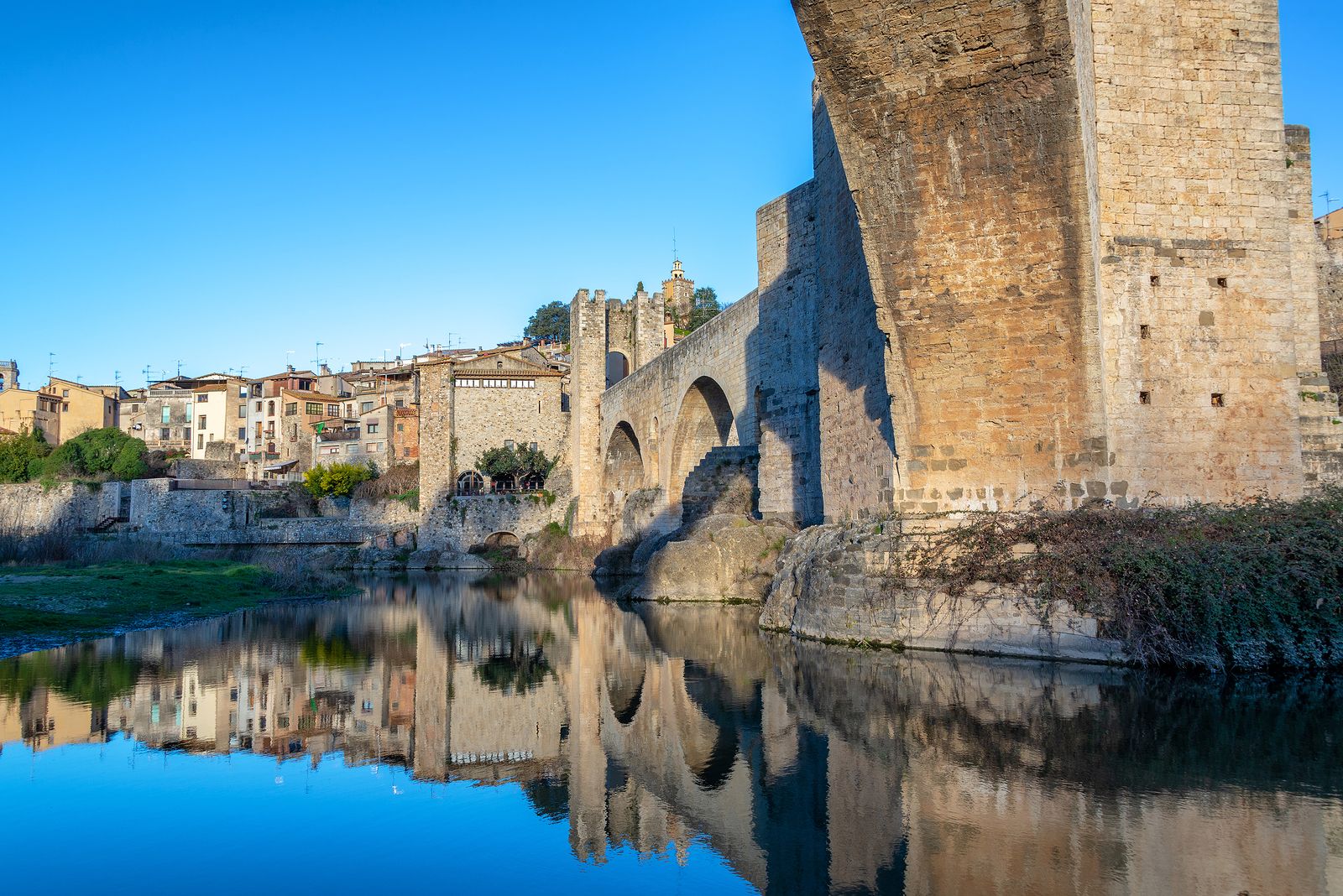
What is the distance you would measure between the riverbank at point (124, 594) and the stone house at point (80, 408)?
42.5m

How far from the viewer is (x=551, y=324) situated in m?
70.8

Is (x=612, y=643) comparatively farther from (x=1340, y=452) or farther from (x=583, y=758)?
(x=1340, y=452)

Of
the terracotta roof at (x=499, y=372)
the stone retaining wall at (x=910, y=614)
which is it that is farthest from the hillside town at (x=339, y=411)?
the stone retaining wall at (x=910, y=614)

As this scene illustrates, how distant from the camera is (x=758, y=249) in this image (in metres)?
19.3

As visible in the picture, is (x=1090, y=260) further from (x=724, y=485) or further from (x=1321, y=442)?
(x=724, y=485)

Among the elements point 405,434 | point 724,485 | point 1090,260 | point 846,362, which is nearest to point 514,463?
point 405,434

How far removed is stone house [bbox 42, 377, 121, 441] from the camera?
→ 6069 cm

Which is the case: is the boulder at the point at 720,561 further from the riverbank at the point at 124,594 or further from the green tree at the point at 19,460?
the green tree at the point at 19,460

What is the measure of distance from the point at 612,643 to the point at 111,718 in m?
6.08

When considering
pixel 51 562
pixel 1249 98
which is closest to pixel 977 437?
pixel 1249 98

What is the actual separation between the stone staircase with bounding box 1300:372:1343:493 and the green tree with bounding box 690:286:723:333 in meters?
43.9

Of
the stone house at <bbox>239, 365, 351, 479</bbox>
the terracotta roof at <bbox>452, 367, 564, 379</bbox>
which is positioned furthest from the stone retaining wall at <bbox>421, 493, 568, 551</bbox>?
the stone house at <bbox>239, 365, 351, 479</bbox>

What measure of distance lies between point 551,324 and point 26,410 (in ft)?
105

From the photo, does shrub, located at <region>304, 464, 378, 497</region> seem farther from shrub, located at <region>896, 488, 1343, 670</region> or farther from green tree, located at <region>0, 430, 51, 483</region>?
shrub, located at <region>896, 488, 1343, 670</region>
